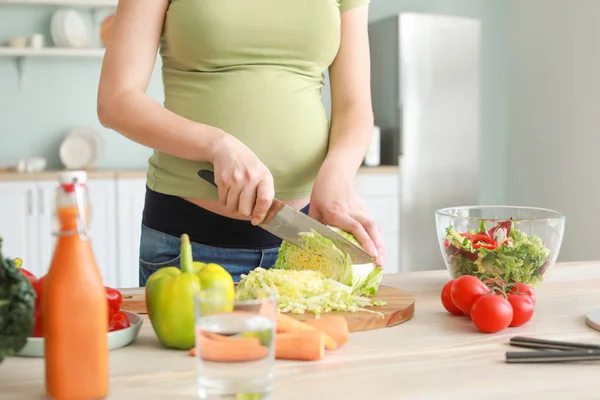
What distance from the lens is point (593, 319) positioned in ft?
3.88

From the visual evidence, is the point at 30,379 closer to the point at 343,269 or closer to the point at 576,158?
the point at 343,269

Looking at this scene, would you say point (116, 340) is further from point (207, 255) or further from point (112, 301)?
point (207, 255)

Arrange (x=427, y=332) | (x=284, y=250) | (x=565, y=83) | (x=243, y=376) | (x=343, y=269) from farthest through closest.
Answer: (x=565, y=83), (x=284, y=250), (x=343, y=269), (x=427, y=332), (x=243, y=376)

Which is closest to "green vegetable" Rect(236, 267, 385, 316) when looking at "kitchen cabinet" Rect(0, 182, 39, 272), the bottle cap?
the bottle cap

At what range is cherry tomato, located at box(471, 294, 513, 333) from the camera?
3.68 ft

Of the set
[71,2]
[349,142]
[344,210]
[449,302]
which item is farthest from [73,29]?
[449,302]

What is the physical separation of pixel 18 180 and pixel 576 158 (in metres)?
3.02

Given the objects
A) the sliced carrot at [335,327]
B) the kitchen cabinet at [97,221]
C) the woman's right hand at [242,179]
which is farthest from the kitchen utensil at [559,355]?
the kitchen cabinet at [97,221]

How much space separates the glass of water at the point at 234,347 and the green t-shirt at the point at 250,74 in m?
0.69

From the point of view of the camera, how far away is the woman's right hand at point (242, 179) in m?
1.28

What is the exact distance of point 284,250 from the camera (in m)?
1.44

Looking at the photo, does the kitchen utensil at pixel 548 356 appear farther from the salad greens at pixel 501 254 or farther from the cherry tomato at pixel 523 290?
the salad greens at pixel 501 254

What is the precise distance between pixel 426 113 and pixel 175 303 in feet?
11.3

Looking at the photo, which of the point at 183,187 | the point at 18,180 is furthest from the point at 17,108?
the point at 183,187
